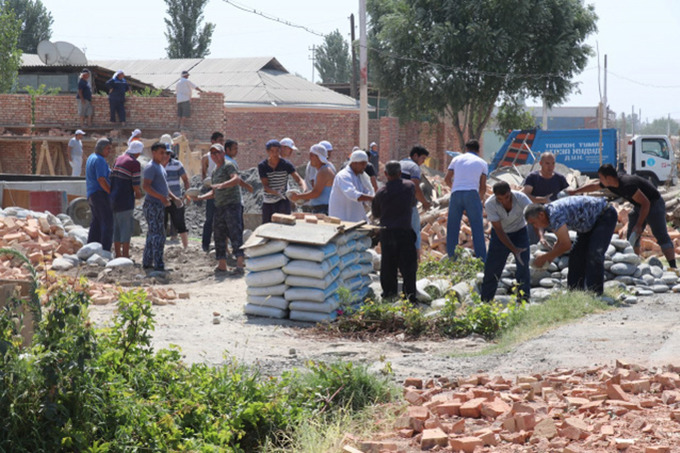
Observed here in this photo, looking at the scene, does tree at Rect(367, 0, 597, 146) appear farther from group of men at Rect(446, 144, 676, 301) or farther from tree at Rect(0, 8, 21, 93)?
group of men at Rect(446, 144, 676, 301)

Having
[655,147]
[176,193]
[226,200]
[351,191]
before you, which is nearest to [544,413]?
[351,191]

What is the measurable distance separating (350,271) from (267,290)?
904mm

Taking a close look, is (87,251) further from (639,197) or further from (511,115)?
(511,115)

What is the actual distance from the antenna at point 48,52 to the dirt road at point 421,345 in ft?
84.2

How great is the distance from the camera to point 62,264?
11.2 meters

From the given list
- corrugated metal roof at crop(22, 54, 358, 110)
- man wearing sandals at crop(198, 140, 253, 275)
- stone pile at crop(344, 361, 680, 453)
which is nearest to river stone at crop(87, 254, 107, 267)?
man wearing sandals at crop(198, 140, 253, 275)

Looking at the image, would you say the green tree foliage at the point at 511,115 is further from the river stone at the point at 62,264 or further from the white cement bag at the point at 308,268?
the white cement bag at the point at 308,268

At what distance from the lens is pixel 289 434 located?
4.91 m

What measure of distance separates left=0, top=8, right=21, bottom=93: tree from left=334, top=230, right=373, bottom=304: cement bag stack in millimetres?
29445

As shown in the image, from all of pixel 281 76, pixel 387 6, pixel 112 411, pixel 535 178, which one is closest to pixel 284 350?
pixel 112 411

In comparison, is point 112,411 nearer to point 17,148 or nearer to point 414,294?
point 414,294

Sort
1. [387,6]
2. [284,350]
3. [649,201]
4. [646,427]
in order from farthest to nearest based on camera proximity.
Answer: [387,6] → [649,201] → [284,350] → [646,427]

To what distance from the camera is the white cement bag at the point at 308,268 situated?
8.34 m

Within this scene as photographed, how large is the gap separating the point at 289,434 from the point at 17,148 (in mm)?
25744
